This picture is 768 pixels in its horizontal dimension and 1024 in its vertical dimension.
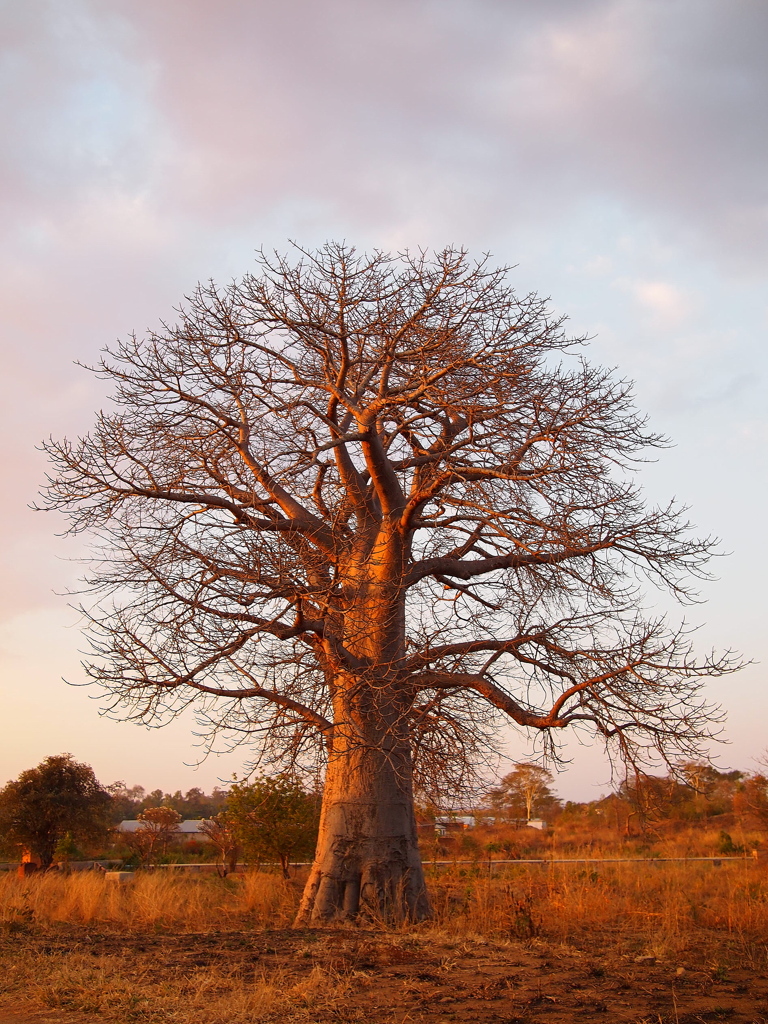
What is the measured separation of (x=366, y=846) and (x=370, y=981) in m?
2.36

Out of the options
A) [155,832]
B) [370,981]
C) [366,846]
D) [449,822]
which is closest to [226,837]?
[155,832]

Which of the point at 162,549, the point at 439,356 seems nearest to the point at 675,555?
the point at 439,356

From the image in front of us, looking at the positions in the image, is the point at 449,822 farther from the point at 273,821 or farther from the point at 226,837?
the point at 226,837

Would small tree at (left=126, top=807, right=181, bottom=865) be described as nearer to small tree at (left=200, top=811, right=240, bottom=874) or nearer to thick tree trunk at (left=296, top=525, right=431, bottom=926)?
small tree at (left=200, top=811, right=240, bottom=874)

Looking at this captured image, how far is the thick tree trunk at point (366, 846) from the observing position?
246 inches

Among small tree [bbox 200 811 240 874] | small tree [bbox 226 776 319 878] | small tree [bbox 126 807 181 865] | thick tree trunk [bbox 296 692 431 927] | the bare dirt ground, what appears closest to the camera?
the bare dirt ground

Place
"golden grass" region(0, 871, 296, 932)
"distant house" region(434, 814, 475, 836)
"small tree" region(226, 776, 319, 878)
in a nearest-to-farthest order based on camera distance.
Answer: "golden grass" region(0, 871, 296, 932) < "distant house" region(434, 814, 475, 836) < "small tree" region(226, 776, 319, 878)

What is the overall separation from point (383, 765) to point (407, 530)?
193 cm

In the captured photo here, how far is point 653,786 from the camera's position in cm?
633

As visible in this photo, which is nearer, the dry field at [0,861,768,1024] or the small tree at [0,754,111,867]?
the dry field at [0,861,768,1024]

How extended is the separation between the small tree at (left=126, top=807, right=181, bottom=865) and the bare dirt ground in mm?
14225

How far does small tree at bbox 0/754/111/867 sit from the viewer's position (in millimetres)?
14992

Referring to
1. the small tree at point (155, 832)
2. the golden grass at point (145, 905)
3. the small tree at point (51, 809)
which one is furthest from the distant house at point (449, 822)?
the small tree at point (155, 832)

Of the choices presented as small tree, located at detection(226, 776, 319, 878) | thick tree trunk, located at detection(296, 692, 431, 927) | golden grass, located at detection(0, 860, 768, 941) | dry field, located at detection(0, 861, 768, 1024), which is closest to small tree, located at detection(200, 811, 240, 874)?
small tree, located at detection(226, 776, 319, 878)
